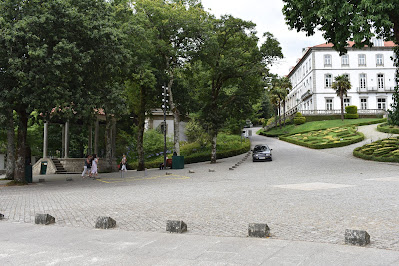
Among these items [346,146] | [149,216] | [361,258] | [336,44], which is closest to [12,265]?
[149,216]

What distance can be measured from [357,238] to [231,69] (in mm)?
25011

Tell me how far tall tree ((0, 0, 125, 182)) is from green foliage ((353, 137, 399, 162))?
2086cm

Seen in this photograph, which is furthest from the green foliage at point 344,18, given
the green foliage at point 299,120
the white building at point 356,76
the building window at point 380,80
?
Result: the building window at point 380,80

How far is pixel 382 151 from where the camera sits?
2773 cm

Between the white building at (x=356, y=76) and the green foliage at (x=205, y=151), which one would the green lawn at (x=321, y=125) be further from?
the green foliage at (x=205, y=151)

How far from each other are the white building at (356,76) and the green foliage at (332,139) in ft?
58.0

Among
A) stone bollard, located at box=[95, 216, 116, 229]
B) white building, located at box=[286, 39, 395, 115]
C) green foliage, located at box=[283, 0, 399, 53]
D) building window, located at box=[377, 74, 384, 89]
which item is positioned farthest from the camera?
building window, located at box=[377, 74, 384, 89]

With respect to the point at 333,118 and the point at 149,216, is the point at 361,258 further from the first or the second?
the point at 333,118

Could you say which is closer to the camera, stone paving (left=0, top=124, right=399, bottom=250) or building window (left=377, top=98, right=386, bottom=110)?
stone paving (left=0, top=124, right=399, bottom=250)

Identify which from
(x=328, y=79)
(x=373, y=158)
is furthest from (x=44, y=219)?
(x=328, y=79)

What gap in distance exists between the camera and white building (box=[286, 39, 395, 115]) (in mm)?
65375

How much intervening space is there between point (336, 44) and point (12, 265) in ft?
70.2

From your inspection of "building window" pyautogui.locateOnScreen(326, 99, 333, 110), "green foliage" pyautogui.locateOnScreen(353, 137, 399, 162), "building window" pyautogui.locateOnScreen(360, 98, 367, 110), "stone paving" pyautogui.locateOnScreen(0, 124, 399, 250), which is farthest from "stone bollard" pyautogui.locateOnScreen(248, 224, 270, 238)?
"building window" pyautogui.locateOnScreen(360, 98, 367, 110)

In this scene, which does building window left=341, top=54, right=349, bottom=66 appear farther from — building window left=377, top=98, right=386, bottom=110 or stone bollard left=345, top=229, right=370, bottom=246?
stone bollard left=345, top=229, right=370, bottom=246
